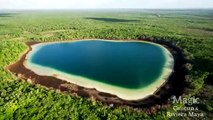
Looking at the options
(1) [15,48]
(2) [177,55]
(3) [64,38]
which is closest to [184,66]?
(2) [177,55]

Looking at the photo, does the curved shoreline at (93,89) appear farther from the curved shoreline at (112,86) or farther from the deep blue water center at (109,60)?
the deep blue water center at (109,60)

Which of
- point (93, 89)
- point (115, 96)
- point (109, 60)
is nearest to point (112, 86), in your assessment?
point (93, 89)

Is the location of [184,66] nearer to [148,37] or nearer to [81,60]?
[81,60]

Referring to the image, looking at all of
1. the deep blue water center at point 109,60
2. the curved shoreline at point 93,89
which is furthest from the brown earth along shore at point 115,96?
the deep blue water center at point 109,60

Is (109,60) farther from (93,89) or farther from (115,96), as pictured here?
(115,96)

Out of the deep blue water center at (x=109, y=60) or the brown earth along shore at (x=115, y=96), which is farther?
the deep blue water center at (x=109, y=60)

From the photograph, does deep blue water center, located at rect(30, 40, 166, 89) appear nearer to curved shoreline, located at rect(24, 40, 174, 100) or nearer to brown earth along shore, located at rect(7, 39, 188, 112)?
curved shoreline, located at rect(24, 40, 174, 100)
